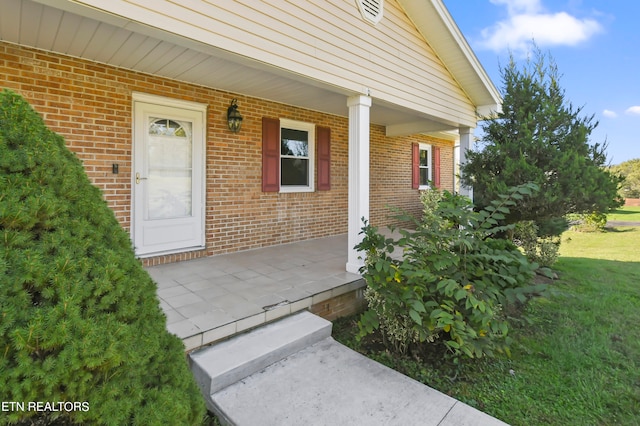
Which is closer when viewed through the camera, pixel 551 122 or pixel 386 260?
pixel 386 260

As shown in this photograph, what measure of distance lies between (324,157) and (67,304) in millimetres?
5615

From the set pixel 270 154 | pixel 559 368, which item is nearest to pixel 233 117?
pixel 270 154

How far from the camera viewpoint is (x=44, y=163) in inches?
52.4

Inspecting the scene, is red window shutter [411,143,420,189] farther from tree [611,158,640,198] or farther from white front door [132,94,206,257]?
tree [611,158,640,198]

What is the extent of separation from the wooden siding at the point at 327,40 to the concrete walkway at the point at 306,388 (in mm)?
2494

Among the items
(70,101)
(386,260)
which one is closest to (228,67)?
(70,101)

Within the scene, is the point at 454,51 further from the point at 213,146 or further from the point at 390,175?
the point at 213,146

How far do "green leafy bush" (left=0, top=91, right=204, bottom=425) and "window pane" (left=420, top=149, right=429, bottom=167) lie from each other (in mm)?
8880

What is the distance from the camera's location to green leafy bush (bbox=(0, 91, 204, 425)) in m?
1.09

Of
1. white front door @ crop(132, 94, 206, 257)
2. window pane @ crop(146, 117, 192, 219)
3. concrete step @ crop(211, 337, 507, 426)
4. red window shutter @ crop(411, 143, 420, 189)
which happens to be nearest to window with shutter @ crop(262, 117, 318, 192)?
white front door @ crop(132, 94, 206, 257)

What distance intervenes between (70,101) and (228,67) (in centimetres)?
180

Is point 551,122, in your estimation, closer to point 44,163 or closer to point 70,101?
point 44,163

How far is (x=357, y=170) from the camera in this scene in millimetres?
4082

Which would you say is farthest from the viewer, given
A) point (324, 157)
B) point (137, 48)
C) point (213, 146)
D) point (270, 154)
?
point (324, 157)
